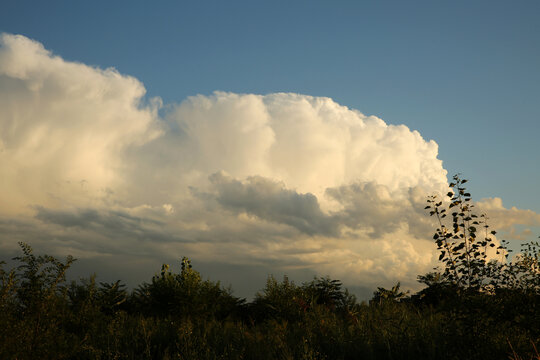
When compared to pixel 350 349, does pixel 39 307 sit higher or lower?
higher

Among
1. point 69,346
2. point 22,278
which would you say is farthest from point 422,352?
point 22,278

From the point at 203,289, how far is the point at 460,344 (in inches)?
431

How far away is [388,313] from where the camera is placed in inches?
454

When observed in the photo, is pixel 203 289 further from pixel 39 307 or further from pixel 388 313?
pixel 39 307

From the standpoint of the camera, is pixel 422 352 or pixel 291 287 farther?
pixel 291 287

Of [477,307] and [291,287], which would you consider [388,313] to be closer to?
[477,307]

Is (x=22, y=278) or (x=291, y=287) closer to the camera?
(x=22, y=278)

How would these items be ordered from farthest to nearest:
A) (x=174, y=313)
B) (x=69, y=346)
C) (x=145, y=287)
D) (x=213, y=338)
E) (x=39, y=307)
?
(x=145, y=287) < (x=174, y=313) < (x=213, y=338) < (x=69, y=346) < (x=39, y=307)

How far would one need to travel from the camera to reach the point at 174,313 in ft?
55.4

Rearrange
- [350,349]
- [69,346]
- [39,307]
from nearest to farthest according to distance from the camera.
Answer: [39,307] → [69,346] → [350,349]

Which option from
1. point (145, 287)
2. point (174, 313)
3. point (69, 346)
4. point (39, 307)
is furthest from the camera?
point (145, 287)

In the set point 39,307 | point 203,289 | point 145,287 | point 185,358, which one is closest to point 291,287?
point 203,289

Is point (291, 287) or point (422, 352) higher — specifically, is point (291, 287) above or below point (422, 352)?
above

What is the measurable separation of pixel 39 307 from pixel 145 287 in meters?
10.2
